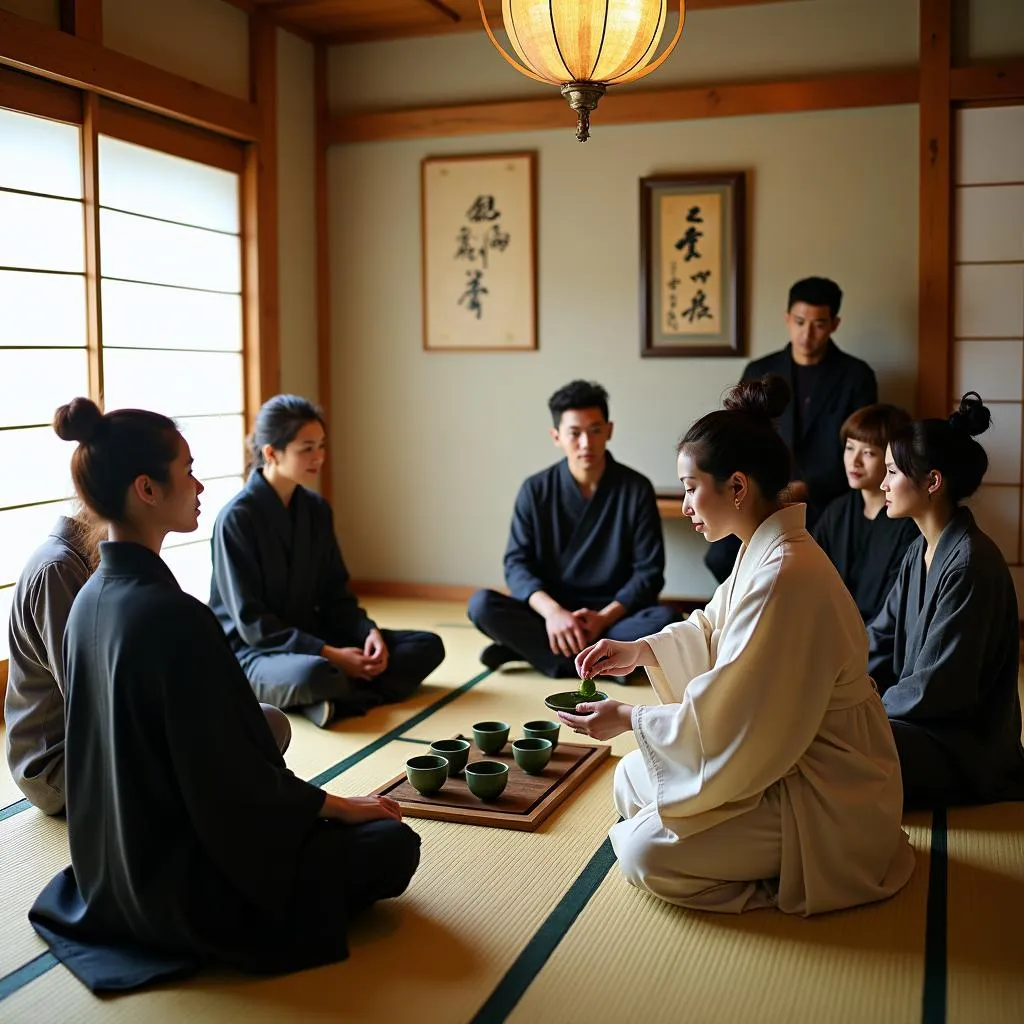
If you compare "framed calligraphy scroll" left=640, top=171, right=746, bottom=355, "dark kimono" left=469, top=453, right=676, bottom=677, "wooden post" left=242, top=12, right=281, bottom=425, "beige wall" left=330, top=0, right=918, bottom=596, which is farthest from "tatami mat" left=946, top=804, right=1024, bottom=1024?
"wooden post" left=242, top=12, right=281, bottom=425

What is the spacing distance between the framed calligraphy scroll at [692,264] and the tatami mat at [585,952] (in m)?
3.25

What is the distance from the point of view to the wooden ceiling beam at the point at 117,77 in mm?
4297

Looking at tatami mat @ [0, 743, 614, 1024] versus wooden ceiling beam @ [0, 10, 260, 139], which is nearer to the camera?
tatami mat @ [0, 743, 614, 1024]

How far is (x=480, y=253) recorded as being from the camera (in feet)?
20.8

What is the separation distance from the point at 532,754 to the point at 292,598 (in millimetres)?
1397

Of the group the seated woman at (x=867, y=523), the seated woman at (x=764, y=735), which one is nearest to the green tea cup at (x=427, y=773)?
the seated woman at (x=764, y=735)

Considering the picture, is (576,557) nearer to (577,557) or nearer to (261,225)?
(577,557)

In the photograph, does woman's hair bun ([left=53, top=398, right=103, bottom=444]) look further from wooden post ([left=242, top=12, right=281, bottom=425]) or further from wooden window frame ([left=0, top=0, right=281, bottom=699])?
wooden post ([left=242, top=12, right=281, bottom=425])

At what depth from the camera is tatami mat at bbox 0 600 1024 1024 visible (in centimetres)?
222

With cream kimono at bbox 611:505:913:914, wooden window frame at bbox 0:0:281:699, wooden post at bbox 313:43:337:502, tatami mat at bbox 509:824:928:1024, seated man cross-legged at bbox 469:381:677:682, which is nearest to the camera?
tatami mat at bbox 509:824:928:1024

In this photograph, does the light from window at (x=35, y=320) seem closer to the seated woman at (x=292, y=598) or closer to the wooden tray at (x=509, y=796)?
the seated woman at (x=292, y=598)

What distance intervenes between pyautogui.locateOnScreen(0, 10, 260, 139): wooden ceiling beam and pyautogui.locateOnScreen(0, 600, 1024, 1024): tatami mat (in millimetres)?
2735

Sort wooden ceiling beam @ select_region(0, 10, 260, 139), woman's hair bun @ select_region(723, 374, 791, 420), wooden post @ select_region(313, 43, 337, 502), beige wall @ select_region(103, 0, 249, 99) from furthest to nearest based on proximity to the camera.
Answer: wooden post @ select_region(313, 43, 337, 502)
beige wall @ select_region(103, 0, 249, 99)
wooden ceiling beam @ select_region(0, 10, 260, 139)
woman's hair bun @ select_region(723, 374, 791, 420)

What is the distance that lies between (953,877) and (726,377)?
3.48m
